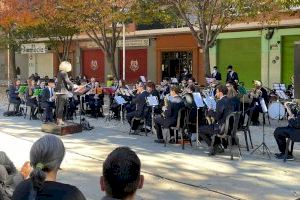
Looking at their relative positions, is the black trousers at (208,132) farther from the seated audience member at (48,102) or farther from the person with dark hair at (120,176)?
the person with dark hair at (120,176)

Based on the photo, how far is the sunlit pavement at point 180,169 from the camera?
8.03 meters

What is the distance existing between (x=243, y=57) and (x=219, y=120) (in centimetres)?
2097

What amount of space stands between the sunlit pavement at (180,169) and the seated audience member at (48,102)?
2.80m

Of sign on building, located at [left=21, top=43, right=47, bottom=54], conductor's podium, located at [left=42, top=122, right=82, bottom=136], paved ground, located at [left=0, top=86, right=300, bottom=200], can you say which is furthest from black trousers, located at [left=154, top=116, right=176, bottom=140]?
sign on building, located at [left=21, top=43, right=47, bottom=54]

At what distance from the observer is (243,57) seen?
3133 centimetres

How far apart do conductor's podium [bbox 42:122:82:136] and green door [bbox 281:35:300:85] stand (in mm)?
16500

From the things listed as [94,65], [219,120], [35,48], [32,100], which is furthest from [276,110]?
[35,48]

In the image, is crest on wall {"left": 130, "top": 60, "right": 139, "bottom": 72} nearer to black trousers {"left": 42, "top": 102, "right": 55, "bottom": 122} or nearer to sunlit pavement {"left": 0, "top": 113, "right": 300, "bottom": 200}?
black trousers {"left": 42, "top": 102, "right": 55, "bottom": 122}

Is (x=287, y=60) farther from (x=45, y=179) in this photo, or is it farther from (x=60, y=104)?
(x=45, y=179)

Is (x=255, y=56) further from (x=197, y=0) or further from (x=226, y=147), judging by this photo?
(x=226, y=147)

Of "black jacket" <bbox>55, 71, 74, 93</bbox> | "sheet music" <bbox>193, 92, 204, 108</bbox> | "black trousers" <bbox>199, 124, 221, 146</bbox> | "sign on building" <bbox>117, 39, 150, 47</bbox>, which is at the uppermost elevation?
"sign on building" <bbox>117, 39, 150, 47</bbox>

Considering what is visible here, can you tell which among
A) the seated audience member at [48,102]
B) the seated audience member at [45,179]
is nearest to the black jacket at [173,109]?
the seated audience member at [48,102]

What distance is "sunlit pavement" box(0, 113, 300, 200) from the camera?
8031mm

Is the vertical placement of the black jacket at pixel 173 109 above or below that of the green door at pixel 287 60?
below
